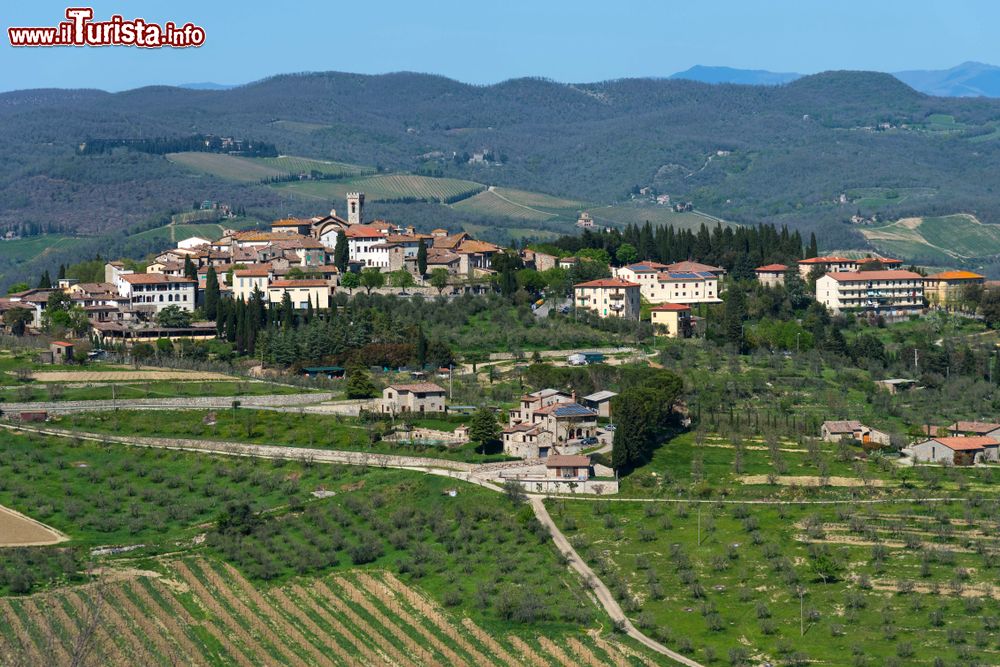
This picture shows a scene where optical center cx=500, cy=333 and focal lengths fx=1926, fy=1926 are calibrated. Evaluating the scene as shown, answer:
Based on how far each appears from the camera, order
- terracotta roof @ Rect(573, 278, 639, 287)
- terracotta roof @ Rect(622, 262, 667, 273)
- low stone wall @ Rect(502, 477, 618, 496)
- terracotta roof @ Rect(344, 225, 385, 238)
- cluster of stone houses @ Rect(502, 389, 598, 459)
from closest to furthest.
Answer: low stone wall @ Rect(502, 477, 618, 496), cluster of stone houses @ Rect(502, 389, 598, 459), terracotta roof @ Rect(573, 278, 639, 287), terracotta roof @ Rect(622, 262, 667, 273), terracotta roof @ Rect(344, 225, 385, 238)

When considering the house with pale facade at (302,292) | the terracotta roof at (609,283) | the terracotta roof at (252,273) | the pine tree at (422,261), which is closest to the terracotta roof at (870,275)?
the terracotta roof at (609,283)

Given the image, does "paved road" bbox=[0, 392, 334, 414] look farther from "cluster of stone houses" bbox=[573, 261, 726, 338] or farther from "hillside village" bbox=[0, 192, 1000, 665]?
"cluster of stone houses" bbox=[573, 261, 726, 338]

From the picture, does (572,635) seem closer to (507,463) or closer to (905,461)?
(507,463)

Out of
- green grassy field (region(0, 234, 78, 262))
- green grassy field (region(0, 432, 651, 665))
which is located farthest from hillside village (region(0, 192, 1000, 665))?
green grassy field (region(0, 234, 78, 262))

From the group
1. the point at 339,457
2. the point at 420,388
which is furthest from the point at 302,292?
Answer: the point at 339,457

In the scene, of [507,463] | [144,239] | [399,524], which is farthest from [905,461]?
Result: [144,239]
